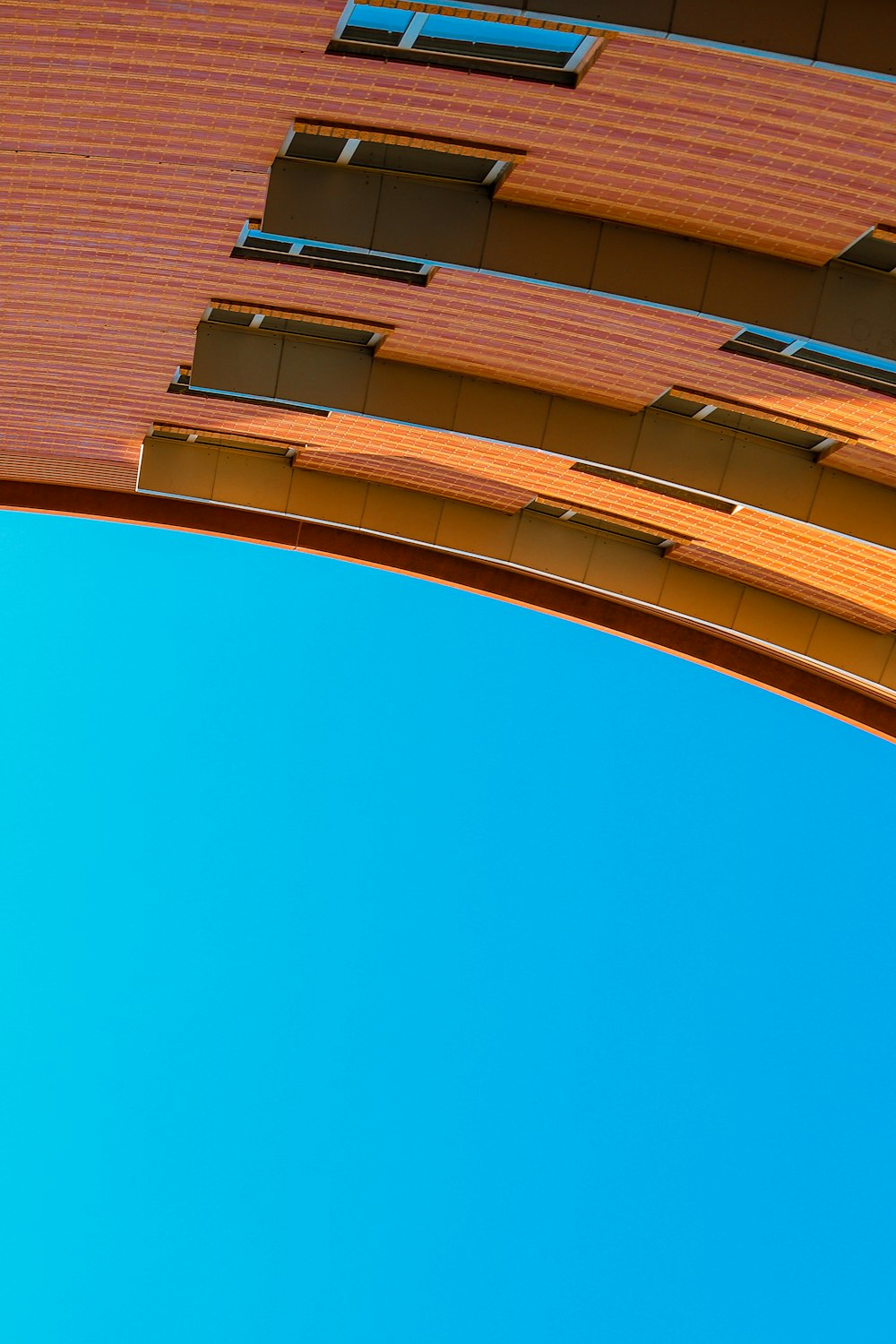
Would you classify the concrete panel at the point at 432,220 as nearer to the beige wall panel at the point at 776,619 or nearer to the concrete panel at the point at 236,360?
the concrete panel at the point at 236,360

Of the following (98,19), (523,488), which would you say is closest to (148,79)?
(98,19)

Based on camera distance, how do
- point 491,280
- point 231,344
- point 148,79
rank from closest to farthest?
1. point 148,79
2. point 491,280
3. point 231,344

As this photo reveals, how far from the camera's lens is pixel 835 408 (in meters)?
18.7

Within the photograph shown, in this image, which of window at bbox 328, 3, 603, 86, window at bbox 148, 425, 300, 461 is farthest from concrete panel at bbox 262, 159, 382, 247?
window at bbox 148, 425, 300, 461

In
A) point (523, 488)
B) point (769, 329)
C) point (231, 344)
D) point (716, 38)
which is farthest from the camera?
point (523, 488)

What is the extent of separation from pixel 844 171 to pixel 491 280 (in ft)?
16.5

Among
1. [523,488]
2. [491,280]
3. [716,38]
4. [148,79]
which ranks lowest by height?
[523,488]

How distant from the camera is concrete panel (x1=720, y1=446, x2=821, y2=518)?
793 inches

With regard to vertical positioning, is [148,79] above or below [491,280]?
above

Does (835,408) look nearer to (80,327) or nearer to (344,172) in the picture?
(344,172)

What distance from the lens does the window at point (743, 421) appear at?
20.1 meters

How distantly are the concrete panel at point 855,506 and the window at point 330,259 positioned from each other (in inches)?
224

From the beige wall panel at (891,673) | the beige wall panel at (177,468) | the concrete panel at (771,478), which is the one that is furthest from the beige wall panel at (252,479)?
the beige wall panel at (891,673)

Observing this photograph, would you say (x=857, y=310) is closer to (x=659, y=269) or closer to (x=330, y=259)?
(x=659, y=269)
